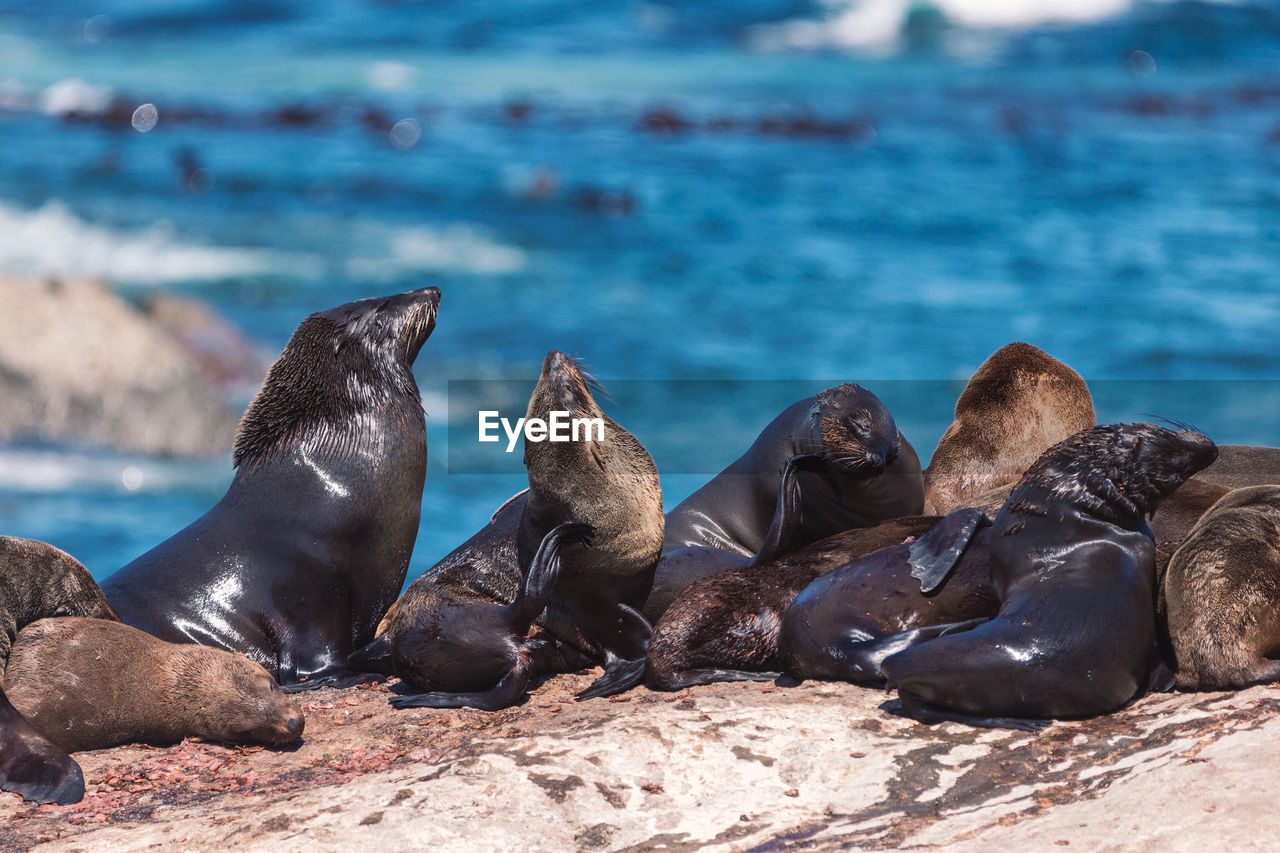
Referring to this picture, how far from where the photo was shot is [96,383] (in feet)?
60.1

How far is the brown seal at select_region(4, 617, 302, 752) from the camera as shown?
6.18m

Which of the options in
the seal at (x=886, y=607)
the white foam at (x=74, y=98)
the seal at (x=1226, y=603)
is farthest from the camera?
the white foam at (x=74, y=98)

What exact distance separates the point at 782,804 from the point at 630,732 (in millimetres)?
690

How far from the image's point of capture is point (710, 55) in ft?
132

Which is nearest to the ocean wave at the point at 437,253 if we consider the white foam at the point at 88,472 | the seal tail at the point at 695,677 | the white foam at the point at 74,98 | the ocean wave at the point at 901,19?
the white foam at the point at 88,472

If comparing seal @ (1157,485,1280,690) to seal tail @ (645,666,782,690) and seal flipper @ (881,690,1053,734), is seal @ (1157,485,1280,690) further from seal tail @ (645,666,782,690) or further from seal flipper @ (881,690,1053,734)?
seal tail @ (645,666,782,690)

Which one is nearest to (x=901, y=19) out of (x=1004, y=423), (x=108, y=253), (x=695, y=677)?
(x=108, y=253)

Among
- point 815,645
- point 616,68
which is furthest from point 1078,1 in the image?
point 815,645

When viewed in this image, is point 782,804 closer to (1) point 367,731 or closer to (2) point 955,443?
(1) point 367,731

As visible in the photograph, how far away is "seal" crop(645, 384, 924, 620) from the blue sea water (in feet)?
26.6

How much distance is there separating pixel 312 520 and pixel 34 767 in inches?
84.7

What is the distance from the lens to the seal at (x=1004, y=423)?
8062 millimetres

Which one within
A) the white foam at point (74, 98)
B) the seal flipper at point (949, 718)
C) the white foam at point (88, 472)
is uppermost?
the white foam at point (74, 98)

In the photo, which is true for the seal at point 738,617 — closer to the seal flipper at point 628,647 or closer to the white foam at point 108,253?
the seal flipper at point 628,647
